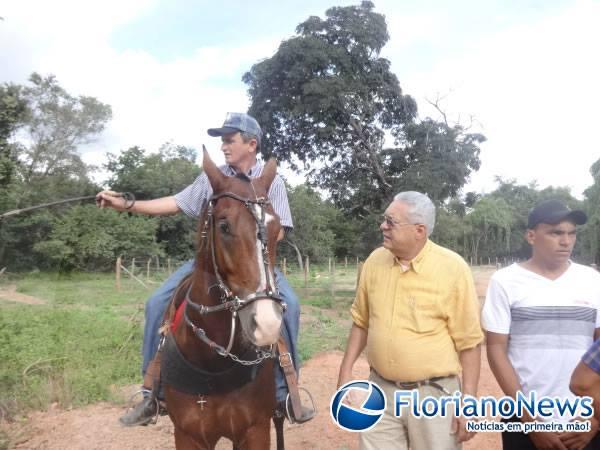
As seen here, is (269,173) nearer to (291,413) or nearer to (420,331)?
(420,331)

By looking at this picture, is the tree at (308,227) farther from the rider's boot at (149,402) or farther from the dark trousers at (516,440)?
the dark trousers at (516,440)

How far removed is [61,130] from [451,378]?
4195 cm

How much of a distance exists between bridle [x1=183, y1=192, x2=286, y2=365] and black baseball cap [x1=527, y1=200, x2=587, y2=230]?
5.72 feet

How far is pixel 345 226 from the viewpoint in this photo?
1914 inches

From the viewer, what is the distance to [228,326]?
309cm

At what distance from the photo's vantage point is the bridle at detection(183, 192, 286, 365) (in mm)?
2597

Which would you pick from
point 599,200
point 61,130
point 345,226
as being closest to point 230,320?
point 599,200

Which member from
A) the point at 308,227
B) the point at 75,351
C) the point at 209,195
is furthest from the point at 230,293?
the point at 308,227

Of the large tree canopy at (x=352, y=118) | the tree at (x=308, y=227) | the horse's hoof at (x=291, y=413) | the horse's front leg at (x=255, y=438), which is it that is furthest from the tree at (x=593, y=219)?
the horse's front leg at (x=255, y=438)

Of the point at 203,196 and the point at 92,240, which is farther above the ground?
the point at 203,196

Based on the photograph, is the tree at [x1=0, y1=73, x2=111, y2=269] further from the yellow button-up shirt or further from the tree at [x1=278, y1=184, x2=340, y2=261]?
the yellow button-up shirt

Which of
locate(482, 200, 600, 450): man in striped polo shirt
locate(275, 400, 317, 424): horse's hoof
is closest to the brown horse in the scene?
locate(275, 400, 317, 424): horse's hoof

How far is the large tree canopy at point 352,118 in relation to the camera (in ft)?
54.6

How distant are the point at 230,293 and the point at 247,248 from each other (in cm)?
28
